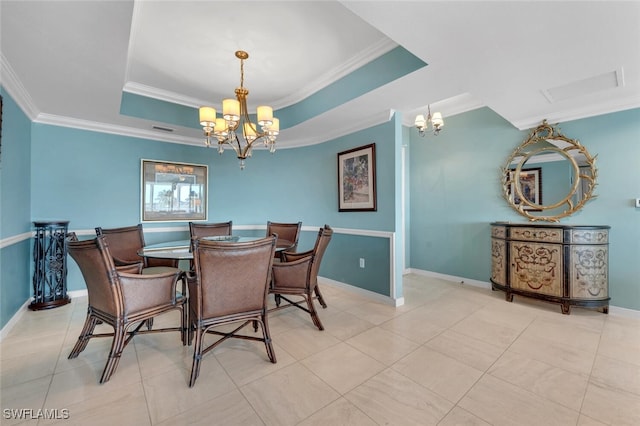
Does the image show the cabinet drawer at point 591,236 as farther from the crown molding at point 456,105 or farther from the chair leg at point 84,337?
the chair leg at point 84,337

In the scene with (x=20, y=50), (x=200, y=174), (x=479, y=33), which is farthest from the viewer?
(x=200, y=174)

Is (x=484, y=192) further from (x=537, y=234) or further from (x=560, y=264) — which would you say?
(x=560, y=264)

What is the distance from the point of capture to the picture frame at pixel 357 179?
11.0 ft

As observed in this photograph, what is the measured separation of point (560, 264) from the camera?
9.37ft

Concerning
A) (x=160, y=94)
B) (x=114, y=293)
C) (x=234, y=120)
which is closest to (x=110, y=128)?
(x=160, y=94)

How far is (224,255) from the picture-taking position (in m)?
1.65

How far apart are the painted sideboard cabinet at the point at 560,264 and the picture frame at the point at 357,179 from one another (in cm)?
180

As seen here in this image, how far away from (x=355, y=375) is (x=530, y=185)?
11.2 feet

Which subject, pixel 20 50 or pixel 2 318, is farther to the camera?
pixel 2 318

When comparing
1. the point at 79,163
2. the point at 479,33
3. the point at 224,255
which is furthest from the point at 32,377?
the point at 479,33

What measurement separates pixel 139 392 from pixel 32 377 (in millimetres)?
820

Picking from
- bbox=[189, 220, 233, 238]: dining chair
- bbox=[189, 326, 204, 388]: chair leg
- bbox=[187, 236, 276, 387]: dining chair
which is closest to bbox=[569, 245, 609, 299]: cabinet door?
bbox=[187, 236, 276, 387]: dining chair

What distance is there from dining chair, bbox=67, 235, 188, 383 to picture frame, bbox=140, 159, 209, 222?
6.41 ft

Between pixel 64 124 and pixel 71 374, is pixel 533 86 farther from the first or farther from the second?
pixel 64 124
